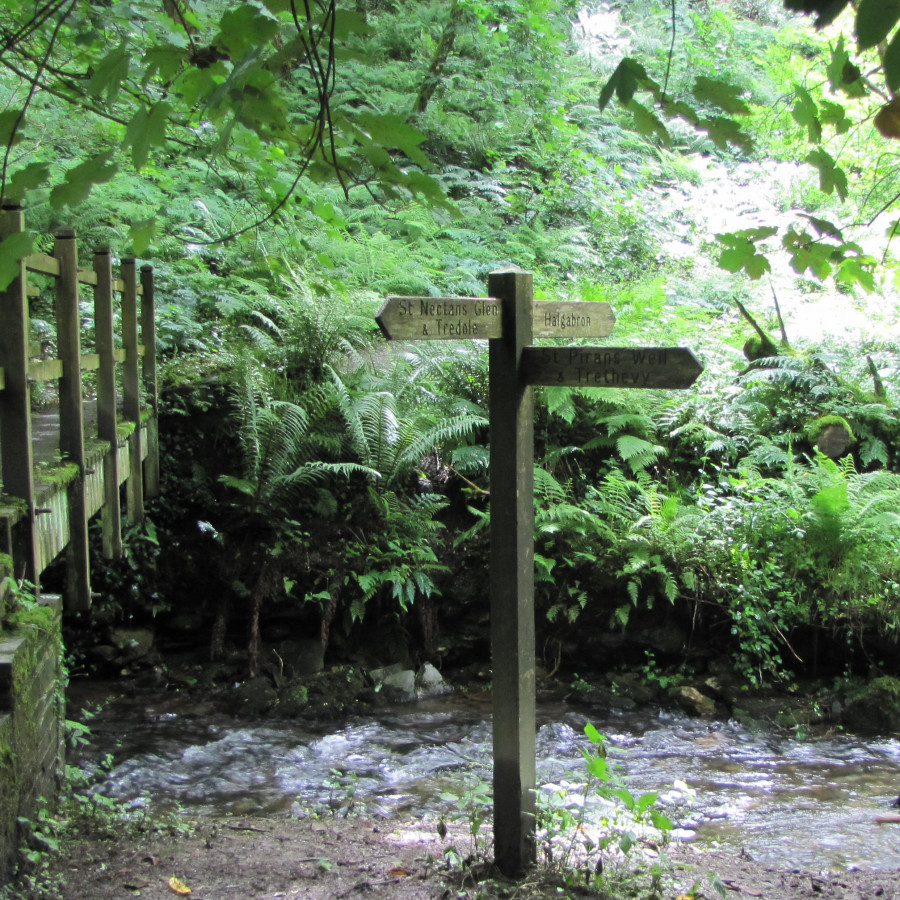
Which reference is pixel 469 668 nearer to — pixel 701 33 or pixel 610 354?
pixel 610 354

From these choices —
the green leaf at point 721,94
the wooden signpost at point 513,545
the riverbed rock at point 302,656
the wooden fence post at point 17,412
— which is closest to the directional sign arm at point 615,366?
the wooden signpost at point 513,545

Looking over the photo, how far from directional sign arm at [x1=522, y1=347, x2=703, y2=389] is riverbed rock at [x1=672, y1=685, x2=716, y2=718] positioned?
3.67m

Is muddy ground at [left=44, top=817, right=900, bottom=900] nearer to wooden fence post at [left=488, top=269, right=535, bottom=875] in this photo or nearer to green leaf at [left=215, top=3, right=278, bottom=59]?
wooden fence post at [left=488, top=269, right=535, bottom=875]

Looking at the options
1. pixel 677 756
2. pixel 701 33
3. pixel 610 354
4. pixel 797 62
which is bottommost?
pixel 677 756

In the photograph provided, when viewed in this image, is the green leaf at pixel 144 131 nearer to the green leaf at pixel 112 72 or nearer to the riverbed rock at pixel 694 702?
Result: the green leaf at pixel 112 72

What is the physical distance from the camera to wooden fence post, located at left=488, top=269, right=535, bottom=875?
131 inches

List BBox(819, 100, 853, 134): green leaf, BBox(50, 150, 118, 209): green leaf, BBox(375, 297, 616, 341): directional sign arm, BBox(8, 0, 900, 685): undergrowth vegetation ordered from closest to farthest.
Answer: BBox(50, 150, 118, 209): green leaf → BBox(819, 100, 853, 134): green leaf → BBox(375, 297, 616, 341): directional sign arm → BBox(8, 0, 900, 685): undergrowth vegetation

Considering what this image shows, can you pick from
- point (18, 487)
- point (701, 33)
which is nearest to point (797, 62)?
point (701, 33)

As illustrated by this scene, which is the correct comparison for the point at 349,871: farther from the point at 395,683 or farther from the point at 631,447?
the point at 631,447

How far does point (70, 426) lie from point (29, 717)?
1685 mm

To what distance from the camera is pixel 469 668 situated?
6719 mm

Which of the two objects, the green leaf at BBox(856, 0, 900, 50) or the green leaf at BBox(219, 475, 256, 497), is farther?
the green leaf at BBox(219, 475, 256, 497)

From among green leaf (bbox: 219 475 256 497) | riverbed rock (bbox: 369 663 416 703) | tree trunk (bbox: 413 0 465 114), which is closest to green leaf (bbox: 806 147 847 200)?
riverbed rock (bbox: 369 663 416 703)

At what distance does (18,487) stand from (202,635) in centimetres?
321
